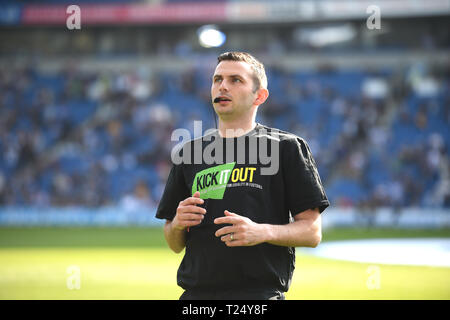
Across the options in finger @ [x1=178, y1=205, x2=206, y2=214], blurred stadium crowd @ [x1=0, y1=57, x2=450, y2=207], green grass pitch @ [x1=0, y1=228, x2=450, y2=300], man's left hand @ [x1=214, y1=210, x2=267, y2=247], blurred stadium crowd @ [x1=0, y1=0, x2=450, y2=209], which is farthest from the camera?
blurred stadium crowd @ [x1=0, y1=0, x2=450, y2=209]

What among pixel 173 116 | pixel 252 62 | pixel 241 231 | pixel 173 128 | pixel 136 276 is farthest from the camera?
pixel 173 116

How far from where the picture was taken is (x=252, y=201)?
3602mm

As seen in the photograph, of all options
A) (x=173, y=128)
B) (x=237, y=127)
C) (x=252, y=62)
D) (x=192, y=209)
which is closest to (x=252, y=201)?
(x=192, y=209)

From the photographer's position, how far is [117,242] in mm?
18438

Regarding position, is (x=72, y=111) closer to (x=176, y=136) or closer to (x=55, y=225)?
(x=176, y=136)

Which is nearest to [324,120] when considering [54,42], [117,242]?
[117,242]

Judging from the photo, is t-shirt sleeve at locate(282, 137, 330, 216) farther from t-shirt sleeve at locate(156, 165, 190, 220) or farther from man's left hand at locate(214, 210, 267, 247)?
t-shirt sleeve at locate(156, 165, 190, 220)

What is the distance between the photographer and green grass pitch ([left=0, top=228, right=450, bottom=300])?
8.67 m

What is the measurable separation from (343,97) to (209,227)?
103ft

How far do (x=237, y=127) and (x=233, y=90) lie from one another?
0.26 meters

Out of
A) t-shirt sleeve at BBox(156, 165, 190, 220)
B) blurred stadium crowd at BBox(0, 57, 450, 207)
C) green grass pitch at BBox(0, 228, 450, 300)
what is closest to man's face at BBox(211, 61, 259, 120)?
t-shirt sleeve at BBox(156, 165, 190, 220)

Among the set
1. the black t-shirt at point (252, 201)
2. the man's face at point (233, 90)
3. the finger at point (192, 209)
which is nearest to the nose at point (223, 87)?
the man's face at point (233, 90)

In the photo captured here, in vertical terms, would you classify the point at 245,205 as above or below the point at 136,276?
above

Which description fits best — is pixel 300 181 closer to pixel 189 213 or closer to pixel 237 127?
pixel 237 127
